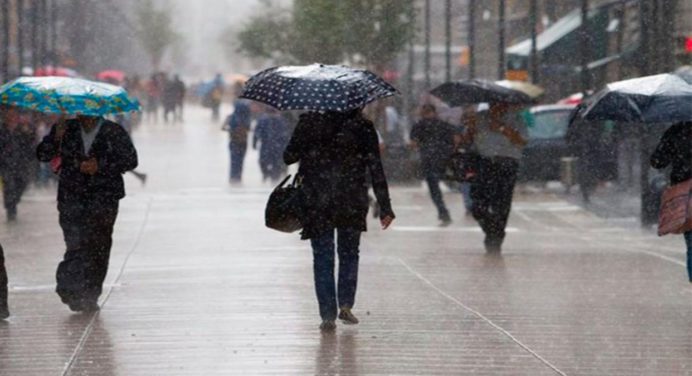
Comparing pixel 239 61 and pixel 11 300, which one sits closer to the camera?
pixel 11 300

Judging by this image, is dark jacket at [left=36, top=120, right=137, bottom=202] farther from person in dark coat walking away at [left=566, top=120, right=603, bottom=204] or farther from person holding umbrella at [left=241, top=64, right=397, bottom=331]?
person in dark coat walking away at [left=566, top=120, right=603, bottom=204]

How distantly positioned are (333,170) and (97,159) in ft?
6.68

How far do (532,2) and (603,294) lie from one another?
69.8 ft

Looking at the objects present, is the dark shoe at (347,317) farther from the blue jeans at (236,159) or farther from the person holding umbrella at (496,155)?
the blue jeans at (236,159)

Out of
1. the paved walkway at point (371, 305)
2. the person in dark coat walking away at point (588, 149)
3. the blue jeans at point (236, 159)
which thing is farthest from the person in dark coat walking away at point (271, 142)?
the paved walkway at point (371, 305)

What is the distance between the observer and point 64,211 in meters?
13.2

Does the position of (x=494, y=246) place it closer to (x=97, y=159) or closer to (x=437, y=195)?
(x=437, y=195)

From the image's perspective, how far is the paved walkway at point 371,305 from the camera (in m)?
10.5

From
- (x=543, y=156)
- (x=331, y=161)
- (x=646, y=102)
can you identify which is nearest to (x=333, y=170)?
(x=331, y=161)

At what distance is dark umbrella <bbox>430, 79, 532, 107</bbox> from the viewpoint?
19.4 meters

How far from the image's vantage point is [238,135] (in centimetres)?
3384

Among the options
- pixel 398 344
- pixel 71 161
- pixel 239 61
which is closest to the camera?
pixel 398 344

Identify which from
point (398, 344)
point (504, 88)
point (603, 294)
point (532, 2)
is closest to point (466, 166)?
point (504, 88)

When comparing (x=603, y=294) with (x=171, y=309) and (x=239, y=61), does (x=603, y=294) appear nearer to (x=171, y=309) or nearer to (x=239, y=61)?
(x=171, y=309)
